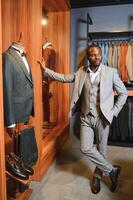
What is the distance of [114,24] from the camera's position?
4152 millimetres

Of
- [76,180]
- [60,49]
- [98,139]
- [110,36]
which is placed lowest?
[76,180]

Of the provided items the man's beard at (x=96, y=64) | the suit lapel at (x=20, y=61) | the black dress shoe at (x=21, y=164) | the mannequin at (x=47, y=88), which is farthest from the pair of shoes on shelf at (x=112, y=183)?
the mannequin at (x=47, y=88)

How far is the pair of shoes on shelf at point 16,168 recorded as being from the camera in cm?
190

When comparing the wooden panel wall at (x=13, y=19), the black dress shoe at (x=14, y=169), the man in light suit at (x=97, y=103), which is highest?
the wooden panel wall at (x=13, y=19)

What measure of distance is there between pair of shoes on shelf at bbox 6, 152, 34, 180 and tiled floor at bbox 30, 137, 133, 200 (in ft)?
1.56

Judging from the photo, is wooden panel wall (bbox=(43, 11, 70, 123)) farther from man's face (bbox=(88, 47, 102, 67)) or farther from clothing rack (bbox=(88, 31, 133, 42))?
man's face (bbox=(88, 47, 102, 67))

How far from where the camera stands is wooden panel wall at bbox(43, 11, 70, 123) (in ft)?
12.8

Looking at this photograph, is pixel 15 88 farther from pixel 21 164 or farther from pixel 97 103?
pixel 97 103

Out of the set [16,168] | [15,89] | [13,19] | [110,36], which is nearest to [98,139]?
[16,168]

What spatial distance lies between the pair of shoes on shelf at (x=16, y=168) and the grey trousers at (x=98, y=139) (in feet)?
2.19

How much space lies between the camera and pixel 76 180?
263 centimetres

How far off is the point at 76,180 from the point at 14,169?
996 mm

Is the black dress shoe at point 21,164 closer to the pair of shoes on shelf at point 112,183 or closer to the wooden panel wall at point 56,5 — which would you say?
the pair of shoes on shelf at point 112,183

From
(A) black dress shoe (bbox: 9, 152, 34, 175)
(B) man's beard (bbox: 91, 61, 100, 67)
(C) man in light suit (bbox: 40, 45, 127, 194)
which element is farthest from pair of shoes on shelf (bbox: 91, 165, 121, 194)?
(B) man's beard (bbox: 91, 61, 100, 67)
